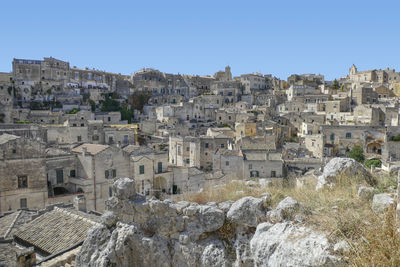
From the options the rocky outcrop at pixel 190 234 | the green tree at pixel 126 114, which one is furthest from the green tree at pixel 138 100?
the rocky outcrop at pixel 190 234

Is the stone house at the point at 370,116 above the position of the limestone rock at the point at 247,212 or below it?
above

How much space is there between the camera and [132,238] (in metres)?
6.68

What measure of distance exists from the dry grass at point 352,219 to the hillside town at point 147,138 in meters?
2.15

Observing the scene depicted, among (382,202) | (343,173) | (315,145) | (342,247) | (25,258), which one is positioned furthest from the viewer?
(315,145)

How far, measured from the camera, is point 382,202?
5.20 m

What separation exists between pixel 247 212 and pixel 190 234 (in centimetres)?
129

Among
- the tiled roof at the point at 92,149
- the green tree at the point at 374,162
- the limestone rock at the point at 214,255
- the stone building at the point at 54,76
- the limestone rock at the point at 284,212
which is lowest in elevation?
the green tree at the point at 374,162

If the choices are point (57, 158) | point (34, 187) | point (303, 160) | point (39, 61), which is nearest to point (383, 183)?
point (34, 187)

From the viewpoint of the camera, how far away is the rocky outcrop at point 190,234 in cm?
525

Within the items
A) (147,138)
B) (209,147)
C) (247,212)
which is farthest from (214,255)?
(147,138)

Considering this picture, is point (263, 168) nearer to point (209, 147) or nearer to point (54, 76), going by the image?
point (209, 147)

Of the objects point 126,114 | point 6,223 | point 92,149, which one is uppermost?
point 126,114

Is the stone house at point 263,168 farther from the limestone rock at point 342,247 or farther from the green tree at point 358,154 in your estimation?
the limestone rock at point 342,247

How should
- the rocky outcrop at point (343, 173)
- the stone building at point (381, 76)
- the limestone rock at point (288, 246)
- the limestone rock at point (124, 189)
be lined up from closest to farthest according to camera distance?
the limestone rock at point (288, 246) < the limestone rock at point (124, 189) < the rocky outcrop at point (343, 173) < the stone building at point (381, 76)
